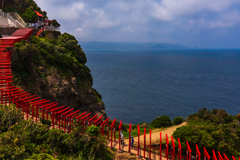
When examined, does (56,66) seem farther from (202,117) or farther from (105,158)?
(202,117)

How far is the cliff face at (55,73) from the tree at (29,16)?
9195 mm

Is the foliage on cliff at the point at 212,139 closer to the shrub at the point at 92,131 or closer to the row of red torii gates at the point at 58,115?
the row of red torii gates at the point at 58,115

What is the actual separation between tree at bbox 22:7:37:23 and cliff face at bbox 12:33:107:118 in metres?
9.19

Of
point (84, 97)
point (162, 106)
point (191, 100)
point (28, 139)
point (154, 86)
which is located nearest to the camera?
point (28, 139)

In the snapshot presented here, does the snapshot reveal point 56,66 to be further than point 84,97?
No

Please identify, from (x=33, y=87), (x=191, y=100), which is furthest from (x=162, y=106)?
(x=33, y=87)

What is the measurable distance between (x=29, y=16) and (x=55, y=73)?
79.5 feet

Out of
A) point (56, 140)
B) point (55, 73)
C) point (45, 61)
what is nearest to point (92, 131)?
point (56, 140)

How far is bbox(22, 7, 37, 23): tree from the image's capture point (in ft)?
154

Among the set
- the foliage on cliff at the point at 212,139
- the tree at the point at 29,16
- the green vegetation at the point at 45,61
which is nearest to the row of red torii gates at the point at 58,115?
the foliage on cliff at the point at 212,139

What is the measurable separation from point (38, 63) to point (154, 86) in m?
69.9

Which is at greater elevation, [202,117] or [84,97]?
[84,97]

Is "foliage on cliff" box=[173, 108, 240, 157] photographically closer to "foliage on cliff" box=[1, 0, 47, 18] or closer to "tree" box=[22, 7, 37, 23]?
"tree" box=[22, 7, 37, 23]

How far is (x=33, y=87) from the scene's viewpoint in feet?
87.2
